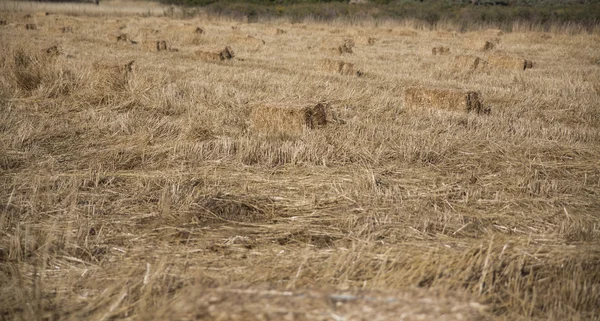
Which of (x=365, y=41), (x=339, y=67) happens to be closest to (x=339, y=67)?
(x=339, y=67)

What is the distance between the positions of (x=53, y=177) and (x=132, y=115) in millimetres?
1986

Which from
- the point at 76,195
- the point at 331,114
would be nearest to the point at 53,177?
the point at 76,195

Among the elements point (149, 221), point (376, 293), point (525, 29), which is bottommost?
point (149, 221)

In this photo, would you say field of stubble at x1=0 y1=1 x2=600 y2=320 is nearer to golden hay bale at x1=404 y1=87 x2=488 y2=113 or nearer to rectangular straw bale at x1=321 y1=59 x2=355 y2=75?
golden hay bale at x1=404 y1=87 x2=488 y2=113

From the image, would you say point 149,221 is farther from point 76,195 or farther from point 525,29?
point 525,29

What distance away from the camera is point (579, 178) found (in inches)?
155

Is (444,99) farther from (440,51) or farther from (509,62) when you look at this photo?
(440,51)

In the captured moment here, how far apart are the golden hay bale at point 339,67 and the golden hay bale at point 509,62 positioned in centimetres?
366

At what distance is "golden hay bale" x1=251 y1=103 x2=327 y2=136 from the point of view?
493cm

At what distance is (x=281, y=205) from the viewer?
3.22m

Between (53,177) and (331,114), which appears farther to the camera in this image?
(331,114)

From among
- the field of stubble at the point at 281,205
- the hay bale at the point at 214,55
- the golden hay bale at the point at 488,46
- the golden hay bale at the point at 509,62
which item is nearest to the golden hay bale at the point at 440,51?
the golden hay bale at the point at 488,46

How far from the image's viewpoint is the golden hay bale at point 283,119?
16.2ft

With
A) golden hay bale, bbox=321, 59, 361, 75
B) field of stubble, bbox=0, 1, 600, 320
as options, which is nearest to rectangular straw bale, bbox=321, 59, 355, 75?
golden hay bale, bbox=321, 59, 361, 75
